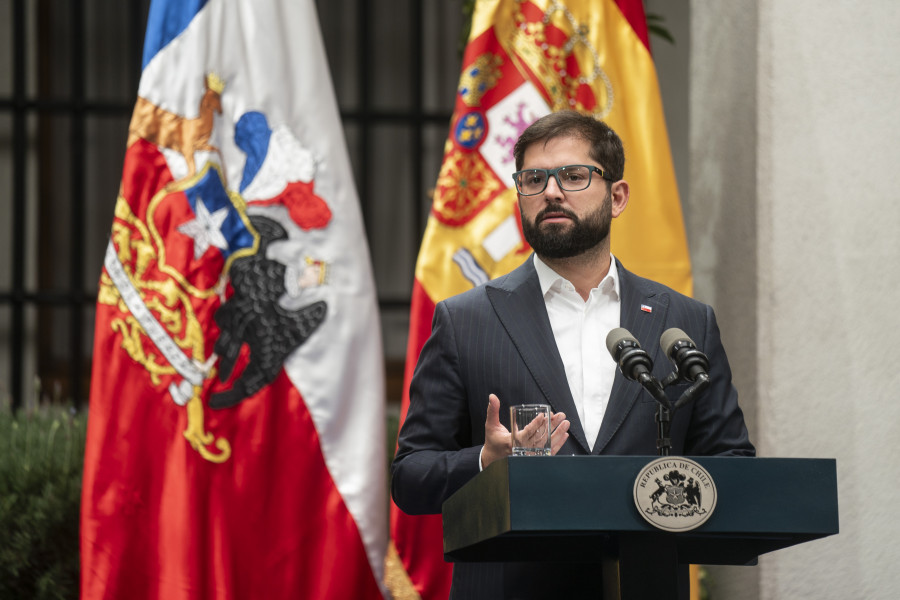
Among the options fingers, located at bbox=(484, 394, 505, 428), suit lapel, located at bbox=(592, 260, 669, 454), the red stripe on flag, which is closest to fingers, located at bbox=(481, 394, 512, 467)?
fingers, located at bbox=(484, 394, 505, 428)

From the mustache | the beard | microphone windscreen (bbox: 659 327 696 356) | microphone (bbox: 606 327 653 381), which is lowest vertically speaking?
microphone (bbox: 606 327 653 381)

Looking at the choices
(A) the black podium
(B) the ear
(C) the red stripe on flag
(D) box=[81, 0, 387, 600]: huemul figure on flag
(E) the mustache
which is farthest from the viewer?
(C) the red stripe on flag

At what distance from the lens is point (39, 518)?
3.54 metres

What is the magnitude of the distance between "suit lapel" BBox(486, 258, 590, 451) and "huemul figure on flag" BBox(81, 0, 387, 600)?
144 cm

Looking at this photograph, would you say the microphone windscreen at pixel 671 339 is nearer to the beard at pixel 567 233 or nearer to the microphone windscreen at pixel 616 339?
the microphone windscreen at pixel 616 339

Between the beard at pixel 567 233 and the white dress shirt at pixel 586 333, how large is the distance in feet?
0.30

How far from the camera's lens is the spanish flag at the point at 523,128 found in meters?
3.64

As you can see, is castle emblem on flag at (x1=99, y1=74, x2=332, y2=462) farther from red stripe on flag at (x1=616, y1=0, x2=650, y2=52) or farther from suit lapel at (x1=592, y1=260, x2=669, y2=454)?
suit lapel at (x1=592, y1=260, x2=669, y2=454)

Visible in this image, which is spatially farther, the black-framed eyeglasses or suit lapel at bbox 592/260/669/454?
the black-framed eyeglasses

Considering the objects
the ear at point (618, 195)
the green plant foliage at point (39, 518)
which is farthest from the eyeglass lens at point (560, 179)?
the green plant foliage at point (39, 518)

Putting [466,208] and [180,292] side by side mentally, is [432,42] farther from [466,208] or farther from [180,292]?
[180,292]

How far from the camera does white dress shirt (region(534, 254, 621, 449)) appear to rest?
2.08 metres

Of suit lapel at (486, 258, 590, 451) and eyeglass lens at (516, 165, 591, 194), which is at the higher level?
eyeglass lens at (516, 165, 591, 194)

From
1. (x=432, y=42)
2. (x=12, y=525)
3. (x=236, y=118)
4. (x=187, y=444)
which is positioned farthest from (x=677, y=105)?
(x=12, y=525)
